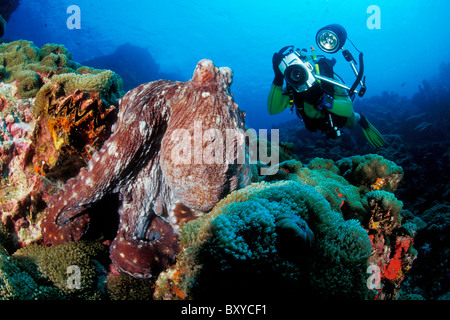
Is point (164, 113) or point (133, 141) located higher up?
point (164, 113)

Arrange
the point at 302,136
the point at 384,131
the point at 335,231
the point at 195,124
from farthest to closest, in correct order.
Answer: the point at 384,131, the point at 302,136, the point at 335,231, the point at 195,124

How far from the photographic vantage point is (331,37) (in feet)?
17.5

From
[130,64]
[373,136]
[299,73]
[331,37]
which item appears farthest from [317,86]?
[130,64]

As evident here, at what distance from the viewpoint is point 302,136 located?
14.0 meters

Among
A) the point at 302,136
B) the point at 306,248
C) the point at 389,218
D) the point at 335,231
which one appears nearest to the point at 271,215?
the point at 306,248

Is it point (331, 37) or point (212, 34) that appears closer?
point (331, 37)

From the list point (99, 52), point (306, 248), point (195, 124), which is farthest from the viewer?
point (99, 52)

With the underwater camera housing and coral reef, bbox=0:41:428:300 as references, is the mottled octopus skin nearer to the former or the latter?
coral reef, bbox=0:41:428:300

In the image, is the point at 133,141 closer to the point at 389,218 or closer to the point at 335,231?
the point at 335,231

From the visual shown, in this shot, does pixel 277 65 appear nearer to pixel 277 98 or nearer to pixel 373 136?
pixel 277 98

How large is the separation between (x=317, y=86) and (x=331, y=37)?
4.55 feet

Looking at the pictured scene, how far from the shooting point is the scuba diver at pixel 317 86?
4.78 m

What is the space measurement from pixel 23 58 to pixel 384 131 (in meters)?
18.3

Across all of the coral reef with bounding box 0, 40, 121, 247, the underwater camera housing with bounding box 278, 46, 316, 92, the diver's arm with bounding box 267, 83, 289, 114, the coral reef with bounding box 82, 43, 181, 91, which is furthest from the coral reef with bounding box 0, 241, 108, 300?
the coral reef with bounding box 82, 43, 181, 91
